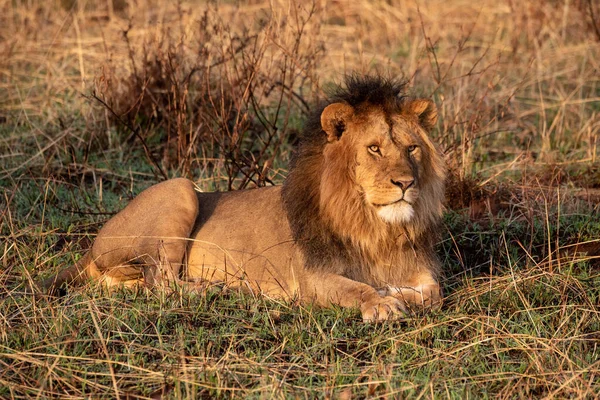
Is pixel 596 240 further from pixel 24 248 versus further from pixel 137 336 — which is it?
pixel 24 248

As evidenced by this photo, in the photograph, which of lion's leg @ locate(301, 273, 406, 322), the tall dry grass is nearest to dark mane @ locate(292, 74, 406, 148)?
lion's leg @ locate(301, 273, 406, 322)

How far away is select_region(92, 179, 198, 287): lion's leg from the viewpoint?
16.4 feet

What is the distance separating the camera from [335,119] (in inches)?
175

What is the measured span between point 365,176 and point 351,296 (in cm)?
57

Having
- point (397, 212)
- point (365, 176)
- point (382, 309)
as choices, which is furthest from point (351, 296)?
point (365, 176)

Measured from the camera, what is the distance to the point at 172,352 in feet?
12.7

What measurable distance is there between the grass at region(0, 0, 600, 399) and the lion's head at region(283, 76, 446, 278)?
1.35ft

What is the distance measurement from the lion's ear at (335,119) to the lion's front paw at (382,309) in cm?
82

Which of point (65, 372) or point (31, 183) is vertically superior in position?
point (65, 372)

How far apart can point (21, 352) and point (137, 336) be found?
529 mm

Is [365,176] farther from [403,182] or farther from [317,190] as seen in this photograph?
[317,190]

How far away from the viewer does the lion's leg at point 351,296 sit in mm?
4238

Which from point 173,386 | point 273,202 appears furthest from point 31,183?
point 173,386

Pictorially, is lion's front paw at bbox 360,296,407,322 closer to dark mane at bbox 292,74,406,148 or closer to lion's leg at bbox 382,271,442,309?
lion's leg at bbox 382,271,442,309
